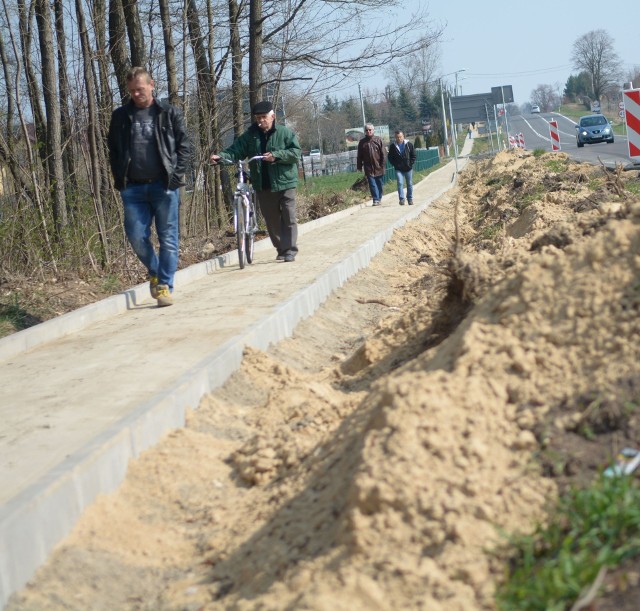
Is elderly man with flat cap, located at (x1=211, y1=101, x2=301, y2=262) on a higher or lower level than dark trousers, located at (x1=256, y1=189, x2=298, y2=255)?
higher

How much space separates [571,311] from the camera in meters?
4.17

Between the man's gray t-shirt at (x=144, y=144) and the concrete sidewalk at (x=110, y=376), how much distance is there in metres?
1.33

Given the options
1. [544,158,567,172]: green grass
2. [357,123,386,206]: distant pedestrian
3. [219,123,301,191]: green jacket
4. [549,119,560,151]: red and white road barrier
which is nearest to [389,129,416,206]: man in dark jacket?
[357,123,386,206]: distant pedestrian

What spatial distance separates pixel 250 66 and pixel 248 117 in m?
1.75

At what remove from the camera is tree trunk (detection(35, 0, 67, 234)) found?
11.6 meters

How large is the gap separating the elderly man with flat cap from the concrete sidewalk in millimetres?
760

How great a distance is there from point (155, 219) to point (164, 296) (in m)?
0.76

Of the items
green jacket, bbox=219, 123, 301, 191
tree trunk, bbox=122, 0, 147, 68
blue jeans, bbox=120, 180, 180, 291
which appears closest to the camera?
blue jeans, bbox=120, 180, 180, 291

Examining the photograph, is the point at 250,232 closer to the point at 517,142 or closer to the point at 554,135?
the point at 554,135

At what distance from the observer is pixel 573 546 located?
297 centimetres

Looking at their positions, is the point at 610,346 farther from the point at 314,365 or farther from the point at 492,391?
the point at 314,365

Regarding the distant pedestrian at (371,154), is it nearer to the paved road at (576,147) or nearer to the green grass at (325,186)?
the green grass at (325,186)

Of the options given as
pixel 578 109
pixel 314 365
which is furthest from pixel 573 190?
pixel 578 109

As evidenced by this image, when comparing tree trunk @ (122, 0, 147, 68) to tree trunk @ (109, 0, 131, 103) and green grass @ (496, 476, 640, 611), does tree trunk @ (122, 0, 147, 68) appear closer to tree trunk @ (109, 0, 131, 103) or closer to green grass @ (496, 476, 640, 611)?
tree trunk @ (109, 0, 131, 103)
